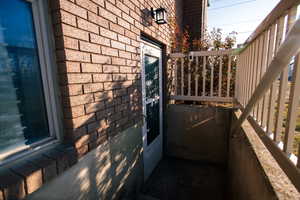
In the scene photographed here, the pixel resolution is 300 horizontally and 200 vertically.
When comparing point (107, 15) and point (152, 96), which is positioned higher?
point (107, 15)

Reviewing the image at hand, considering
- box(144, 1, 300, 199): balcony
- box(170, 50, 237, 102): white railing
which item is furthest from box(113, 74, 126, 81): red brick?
box(170, 50, 237, 102): white railing

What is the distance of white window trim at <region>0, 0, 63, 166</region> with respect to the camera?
1.03 metres

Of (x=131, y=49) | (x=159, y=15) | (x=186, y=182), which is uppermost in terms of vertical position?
(x=159, y=15)

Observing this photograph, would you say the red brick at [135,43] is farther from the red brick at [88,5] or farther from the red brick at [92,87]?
the red brick at [92,87]

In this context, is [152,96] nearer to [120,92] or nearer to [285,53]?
[120,92]

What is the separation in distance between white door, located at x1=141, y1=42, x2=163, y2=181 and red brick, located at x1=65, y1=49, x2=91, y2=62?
119 cm

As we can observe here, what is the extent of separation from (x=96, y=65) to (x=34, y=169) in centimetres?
89

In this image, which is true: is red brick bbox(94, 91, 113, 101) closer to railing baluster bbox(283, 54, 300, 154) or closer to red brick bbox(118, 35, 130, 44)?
red brick bbox(118, 35, 130, 44)

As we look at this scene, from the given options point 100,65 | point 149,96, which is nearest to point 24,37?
point 100,65

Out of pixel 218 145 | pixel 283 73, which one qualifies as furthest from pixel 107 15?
pixel 218 145

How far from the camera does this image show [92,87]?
131 cm

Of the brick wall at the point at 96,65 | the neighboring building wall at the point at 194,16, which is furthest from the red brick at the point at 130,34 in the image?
the neighboring building wall at the point at 194,16

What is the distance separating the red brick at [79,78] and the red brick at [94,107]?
210 millimetres

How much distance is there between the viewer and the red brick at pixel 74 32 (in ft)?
3.51
